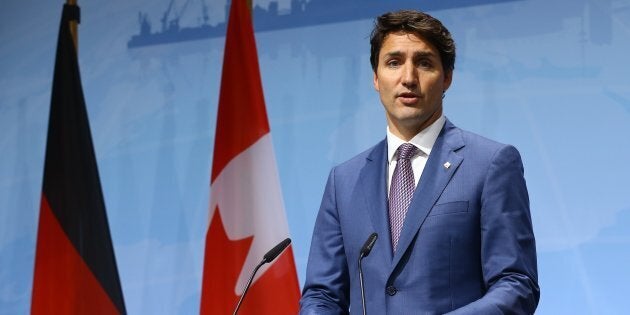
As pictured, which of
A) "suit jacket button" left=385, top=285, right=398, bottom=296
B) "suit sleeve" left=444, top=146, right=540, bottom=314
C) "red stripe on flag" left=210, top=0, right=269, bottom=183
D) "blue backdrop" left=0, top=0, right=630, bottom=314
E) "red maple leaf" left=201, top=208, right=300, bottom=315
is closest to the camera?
"suit sleeve" left=444, top=146, right=540, bottom=314

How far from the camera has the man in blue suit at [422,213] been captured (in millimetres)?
1686

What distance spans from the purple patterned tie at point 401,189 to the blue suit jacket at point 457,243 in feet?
0.05

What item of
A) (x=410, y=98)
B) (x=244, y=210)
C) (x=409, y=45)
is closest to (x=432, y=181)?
(x=410, y=98)

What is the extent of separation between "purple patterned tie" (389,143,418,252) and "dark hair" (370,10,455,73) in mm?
214

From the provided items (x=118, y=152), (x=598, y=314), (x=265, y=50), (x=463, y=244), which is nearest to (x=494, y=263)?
(x=463, y=244)

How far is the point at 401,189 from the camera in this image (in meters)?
1.82

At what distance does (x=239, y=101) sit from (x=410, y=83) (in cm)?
260

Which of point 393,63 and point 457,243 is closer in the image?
point 457,243

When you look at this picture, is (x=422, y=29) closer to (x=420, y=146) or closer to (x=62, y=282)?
(x=420, y=146)

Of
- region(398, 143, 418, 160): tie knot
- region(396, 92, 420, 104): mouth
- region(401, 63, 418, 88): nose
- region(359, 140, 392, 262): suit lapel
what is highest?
A: region(401, 63, 418, 88): nose

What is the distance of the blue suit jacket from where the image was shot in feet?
5.46

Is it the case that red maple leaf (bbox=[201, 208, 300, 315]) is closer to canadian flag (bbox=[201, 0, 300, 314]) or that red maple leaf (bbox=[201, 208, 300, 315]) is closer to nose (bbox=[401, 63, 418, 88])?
canadian flag (bbox=[201, 0, 300, 314])

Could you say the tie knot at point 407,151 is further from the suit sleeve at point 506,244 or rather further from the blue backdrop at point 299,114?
the blue backdrop at point 299,114

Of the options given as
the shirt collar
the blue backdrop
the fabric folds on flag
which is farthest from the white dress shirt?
the fabric folds on flag
